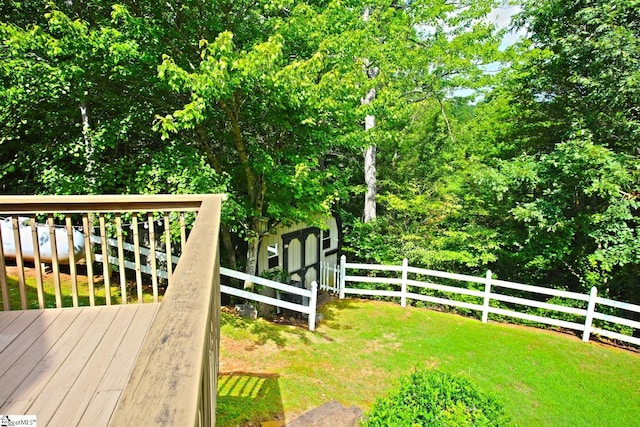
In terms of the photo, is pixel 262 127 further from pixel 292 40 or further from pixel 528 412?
pixel 528 412

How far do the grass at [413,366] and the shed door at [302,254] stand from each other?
2.68m

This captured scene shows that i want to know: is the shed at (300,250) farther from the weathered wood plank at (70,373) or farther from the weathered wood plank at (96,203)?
the weathered wood plank at (70,373)

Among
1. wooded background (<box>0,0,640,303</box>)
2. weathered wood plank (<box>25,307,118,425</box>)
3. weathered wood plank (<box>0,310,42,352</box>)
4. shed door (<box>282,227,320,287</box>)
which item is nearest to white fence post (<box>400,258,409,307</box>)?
wooded background (<box>0,0,640,303</box>)

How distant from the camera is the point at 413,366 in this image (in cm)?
629

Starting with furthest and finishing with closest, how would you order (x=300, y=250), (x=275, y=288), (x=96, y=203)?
(x=300, y=250)
(x=275, y=288)
(x=96, y=203)

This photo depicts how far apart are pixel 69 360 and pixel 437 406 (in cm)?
245

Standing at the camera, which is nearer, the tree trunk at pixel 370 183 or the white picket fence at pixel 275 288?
the white picket fence at pixel 275 288

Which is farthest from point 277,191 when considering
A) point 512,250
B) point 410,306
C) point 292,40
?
point 512,250

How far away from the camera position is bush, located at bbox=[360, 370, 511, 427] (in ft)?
8.89

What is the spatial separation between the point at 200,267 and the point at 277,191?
580 cm

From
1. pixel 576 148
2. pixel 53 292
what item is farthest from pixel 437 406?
pixel 576 148

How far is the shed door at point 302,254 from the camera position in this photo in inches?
418

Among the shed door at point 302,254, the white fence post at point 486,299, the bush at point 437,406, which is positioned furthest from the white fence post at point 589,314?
the shed door at point 302,254

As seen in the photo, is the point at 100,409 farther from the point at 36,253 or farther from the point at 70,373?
the point at 36,253
